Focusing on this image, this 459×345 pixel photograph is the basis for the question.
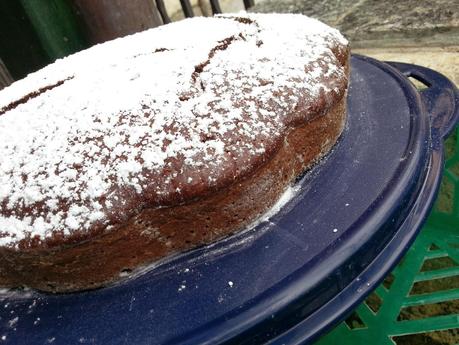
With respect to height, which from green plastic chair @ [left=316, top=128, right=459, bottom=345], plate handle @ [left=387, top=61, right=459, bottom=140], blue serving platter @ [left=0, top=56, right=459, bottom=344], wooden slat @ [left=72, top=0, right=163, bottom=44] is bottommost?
green plastic chair @ [left=316, top=128, right=459, bottom=345]

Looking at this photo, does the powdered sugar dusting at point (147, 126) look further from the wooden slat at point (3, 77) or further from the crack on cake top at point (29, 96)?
the wooden slat at point (3, 77)

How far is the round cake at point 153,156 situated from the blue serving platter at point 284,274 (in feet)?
0.14

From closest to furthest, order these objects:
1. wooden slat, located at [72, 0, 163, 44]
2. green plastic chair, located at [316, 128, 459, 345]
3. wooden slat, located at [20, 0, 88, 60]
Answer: green plastic chair, located at [316, 128, 459, 345], wooden slat, located at [72, 0, 163, 44], wooden slat, located at [20, 0, 88, 60]

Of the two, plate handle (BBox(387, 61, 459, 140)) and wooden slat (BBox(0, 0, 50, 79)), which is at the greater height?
wooden slat (BBox(0, 0, 50, 79))

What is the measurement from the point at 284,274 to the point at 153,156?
27 cm

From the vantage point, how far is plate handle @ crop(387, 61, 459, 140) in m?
0.94

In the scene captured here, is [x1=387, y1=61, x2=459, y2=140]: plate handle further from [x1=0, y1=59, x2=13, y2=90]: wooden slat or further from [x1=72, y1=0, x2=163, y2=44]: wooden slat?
[x1=0, y1=59, x2=13, y2=90]: wooden slat

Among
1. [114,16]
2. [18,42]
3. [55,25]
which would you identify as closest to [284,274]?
[114,16]

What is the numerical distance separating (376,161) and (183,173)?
1.16ft

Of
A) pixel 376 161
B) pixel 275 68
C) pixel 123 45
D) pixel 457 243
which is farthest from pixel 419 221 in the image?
pixel 123 45

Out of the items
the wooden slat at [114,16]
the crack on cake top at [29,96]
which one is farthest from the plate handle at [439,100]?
the wooden slat at [114,16]

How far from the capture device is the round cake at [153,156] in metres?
0.68

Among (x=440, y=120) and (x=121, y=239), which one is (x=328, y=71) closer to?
(x=440, y=120)

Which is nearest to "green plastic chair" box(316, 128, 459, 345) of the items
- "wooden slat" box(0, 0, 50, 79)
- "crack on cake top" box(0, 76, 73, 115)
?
"crack on cake top" box(0, 76, 73, 115)
